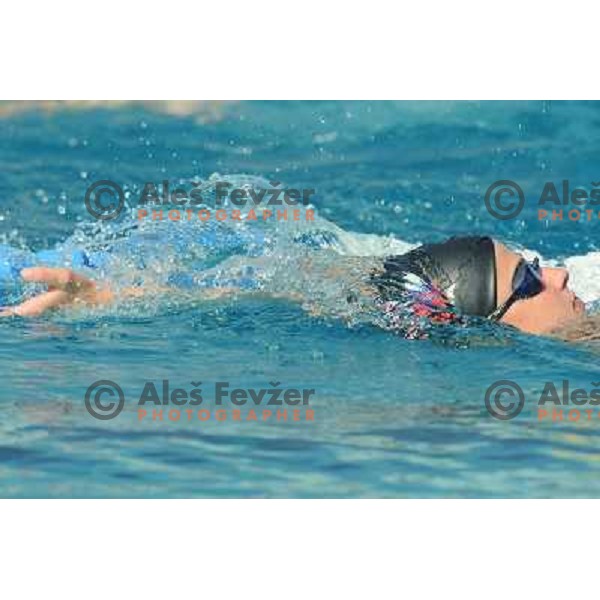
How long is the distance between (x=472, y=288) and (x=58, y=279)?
2.18 m

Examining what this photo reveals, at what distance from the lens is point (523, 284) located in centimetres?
539

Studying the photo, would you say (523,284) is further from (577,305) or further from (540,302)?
(577,305)

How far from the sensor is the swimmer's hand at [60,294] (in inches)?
235

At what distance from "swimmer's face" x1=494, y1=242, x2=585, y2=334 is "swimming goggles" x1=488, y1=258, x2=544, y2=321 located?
16mm

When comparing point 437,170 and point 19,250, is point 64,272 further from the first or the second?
point 437,170
